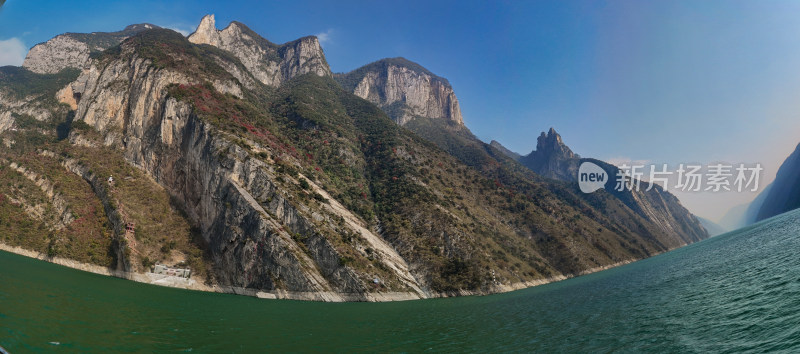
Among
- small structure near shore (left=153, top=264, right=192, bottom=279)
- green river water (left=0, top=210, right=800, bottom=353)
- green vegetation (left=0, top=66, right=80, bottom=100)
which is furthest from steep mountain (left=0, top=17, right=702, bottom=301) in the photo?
green river water (left=0, top=210, right=800, bottom=353)

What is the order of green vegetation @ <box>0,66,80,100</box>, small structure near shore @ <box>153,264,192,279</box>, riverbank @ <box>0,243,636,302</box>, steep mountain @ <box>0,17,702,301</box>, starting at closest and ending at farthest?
riverbank @ <box>0,243,636,302</box>
small structure near shore @ <box>153,264,192,279</box>
steep mountain @ <box>0,17,702,301</box>
green vegetation @ <box>0,66,80,100</box>

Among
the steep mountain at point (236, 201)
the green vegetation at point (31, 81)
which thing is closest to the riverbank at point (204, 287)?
the steep mountain at point (236, 201)

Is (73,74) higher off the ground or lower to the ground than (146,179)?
higher

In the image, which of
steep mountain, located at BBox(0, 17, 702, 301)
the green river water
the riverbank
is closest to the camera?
the green river water

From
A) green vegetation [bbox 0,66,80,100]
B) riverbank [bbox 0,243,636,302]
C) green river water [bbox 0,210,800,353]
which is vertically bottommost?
→ riverbank [bbox 0,243,636,302]

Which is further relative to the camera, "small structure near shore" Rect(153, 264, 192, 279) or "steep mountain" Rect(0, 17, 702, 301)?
"steep mountain" Rect(0, 17, 702, 301)

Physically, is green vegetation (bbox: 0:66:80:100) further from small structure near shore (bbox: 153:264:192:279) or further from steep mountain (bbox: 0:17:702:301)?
small structure near shore (bbox: 153:264:192:279)

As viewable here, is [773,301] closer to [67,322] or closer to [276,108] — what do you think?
→ [67,322]

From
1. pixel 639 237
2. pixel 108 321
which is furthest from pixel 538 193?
pixel 108 321
